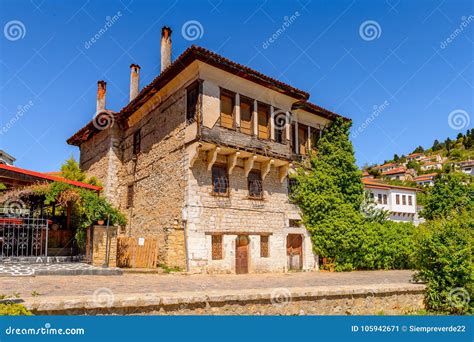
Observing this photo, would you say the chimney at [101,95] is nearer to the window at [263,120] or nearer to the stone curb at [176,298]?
the window at [263,120]

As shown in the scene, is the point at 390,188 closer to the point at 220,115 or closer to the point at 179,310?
the point at 220,115

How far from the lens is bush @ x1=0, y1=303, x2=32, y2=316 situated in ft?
17.6

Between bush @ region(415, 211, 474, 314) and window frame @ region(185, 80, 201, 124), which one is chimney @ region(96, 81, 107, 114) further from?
bush @ region(415, 211, 474, 314)

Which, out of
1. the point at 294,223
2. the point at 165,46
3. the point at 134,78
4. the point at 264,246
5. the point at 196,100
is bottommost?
the point at 264,246

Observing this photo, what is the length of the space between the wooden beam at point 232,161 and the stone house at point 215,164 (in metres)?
0.05

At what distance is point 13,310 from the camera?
17.8 feet

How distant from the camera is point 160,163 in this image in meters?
18.5

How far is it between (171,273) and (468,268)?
10196 mm

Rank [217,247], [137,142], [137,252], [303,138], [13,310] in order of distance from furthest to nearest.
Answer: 1. [303,138]
2. [137,142]
3. [137,252]
4. [217,247]
5. [13,310]

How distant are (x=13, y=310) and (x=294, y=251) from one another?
1544cm

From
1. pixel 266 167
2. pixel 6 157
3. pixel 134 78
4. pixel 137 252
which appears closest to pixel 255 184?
pixel 266 167

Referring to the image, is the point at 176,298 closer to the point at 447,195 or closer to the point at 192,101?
the point at 192,101

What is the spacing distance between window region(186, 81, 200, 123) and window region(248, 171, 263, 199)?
393cm

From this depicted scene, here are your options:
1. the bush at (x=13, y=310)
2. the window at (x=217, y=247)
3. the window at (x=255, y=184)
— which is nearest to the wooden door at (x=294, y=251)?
the window at (x=255, y=184)
